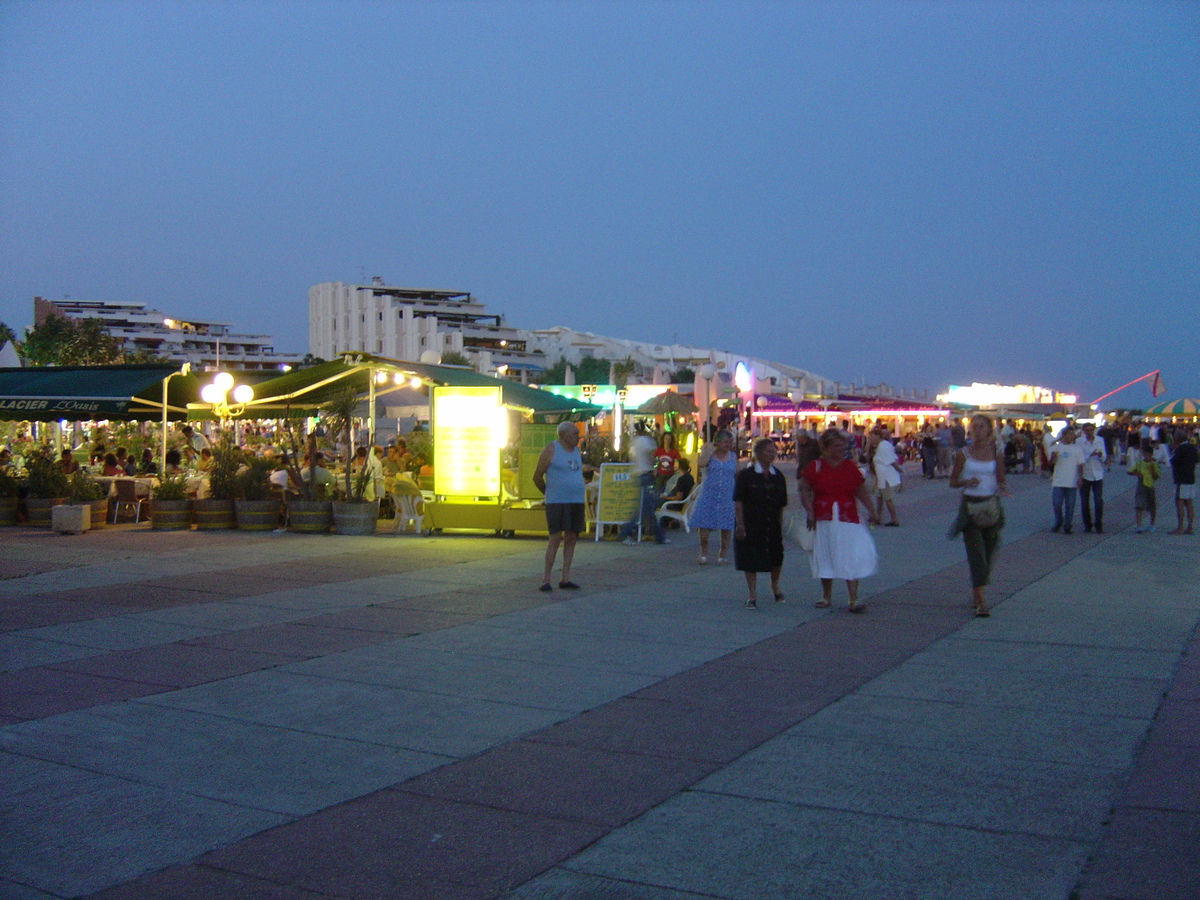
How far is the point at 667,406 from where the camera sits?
24.0 meters

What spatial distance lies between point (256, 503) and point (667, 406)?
10.7 meters

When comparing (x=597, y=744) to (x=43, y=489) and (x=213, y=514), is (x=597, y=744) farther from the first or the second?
(x=43, y=489)

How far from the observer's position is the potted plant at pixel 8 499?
54.4 feet

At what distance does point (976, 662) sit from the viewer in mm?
6949

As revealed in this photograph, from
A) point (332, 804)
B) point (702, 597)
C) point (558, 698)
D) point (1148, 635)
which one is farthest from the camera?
point (702, 597)

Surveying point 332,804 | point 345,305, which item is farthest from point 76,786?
point 345,305

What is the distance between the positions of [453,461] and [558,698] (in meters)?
9.10

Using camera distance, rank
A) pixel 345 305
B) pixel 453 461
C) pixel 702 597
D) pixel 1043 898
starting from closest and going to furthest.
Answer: pixel 1043 898 → pixel 702 597 → pixel 453 461 → pixel 345 305

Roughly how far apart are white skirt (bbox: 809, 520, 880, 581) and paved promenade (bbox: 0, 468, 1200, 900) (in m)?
0.38

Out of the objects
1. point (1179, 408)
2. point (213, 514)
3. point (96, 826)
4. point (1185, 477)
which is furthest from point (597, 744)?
point (1179, 408)

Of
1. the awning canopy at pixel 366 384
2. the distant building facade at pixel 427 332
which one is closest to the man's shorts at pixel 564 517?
the awning canopy at pixel 366 384

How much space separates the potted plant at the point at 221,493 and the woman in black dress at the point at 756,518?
957 cm

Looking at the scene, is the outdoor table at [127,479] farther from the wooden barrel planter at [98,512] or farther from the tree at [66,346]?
the tree at [66,346]

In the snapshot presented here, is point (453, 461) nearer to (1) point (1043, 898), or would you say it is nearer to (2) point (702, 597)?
(2) point (702, 597)
